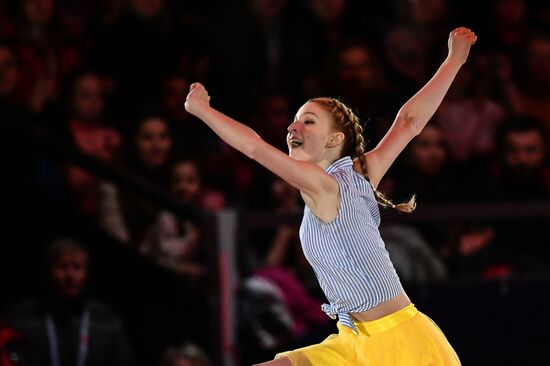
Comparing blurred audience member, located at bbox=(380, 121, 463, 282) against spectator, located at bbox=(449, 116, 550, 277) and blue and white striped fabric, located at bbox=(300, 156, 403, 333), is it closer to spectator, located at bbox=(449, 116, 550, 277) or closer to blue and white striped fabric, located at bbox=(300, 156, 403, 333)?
spectator, located at bbox=(449, 116, 550, 277)

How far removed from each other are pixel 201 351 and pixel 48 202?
1.14 metres

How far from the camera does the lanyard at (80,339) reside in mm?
7012

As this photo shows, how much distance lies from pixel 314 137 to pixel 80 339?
8.17ft

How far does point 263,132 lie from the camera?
8414 mm

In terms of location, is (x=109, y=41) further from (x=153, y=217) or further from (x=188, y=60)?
(x=153, y=217)

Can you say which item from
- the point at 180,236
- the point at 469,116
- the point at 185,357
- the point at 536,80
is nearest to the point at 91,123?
the point at 180,236

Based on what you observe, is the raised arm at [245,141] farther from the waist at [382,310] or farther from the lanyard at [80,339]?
the lanyard at [80,339]

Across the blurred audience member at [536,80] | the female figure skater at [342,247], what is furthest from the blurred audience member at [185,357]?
the blurred audience member at [536,80]

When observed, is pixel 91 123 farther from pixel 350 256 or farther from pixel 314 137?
pixel 350 256

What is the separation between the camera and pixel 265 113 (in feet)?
28.0

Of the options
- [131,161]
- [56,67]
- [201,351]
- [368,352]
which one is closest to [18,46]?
[56,67]

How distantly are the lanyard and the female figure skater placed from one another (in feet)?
7.45

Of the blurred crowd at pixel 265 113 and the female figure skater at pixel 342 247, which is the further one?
the blurred crowd at pixel 265 113

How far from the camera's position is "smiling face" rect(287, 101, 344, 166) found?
5.09 meters
